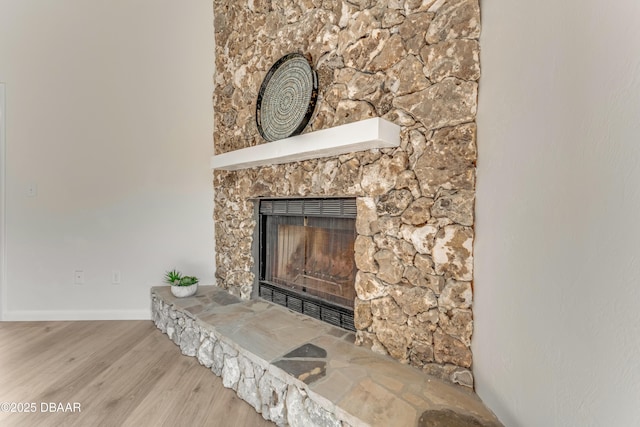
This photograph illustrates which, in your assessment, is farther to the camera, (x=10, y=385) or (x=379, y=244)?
(x=10, y=385)

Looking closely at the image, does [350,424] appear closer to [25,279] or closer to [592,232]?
[592,232]

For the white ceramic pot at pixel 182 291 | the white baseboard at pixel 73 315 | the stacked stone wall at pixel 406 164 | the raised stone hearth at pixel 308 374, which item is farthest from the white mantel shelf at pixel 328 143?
the white baseboard at pixel 73 315

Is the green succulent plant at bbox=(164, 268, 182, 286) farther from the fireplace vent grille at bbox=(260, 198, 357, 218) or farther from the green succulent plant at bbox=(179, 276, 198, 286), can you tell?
the fireplace vent grille at bbox=(260, 198, 357, 218)

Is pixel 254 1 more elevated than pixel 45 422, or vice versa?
pixel 254 1

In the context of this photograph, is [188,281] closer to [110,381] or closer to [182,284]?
[182,284]

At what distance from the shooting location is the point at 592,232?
0.64 meters

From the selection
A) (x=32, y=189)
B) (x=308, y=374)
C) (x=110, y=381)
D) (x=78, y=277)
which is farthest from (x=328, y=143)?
(x=32, y=189)

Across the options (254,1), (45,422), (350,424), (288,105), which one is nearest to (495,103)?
(288,105)

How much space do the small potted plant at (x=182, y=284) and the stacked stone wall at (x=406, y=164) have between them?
135 cm

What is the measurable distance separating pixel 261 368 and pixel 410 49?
6.14ft

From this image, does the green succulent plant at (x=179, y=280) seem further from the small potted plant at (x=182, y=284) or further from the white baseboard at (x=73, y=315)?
the white baseboard at (x=73, y=315)

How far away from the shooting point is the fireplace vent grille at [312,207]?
5.49 ft

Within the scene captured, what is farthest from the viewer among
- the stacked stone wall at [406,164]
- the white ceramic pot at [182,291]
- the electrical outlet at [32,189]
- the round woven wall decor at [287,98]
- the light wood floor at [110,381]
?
the electrical outlet at [32,189]

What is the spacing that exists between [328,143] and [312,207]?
57 cm
